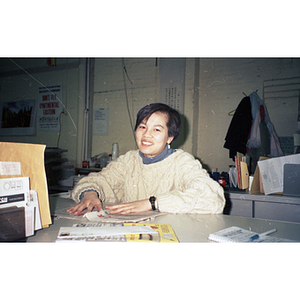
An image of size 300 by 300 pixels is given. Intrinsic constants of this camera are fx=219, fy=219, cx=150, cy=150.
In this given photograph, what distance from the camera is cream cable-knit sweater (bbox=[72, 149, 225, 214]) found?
0.91m

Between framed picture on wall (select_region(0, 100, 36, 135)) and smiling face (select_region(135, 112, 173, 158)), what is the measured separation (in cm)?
100

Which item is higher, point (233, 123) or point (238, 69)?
point (238, 69)

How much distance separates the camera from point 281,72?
2.05m

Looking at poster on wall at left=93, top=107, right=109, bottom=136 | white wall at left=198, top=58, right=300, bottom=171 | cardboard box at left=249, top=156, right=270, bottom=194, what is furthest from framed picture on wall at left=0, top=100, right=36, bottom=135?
cardboard box at left=249, top=156, right=270, bottom=194

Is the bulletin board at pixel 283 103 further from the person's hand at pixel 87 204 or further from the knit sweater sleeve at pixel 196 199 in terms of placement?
the person's hand at pixel 87 204

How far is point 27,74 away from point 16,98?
0.69ft

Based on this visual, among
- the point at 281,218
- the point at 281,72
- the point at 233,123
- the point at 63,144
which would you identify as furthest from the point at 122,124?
the point at 281,72

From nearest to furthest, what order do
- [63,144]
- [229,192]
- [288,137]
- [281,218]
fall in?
1. [281,218]
2. [229,192]
3. [63,144]
4. [288,137]

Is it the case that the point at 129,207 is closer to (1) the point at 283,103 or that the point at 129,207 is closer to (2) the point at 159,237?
(2) the point at 159,237

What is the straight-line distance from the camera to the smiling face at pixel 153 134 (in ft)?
3.85

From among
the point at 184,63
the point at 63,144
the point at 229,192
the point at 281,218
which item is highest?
the point at 184,63

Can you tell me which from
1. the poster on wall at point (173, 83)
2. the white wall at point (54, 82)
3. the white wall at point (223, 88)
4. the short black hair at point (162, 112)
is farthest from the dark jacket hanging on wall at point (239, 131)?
the white wall at point (54, 82)

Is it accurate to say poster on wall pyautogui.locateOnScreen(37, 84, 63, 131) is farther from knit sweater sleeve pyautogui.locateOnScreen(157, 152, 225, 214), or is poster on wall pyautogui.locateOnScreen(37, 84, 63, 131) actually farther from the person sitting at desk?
knit sweater sleeve pyautogui.locateOnScreen(157, 152, 225, 214)
